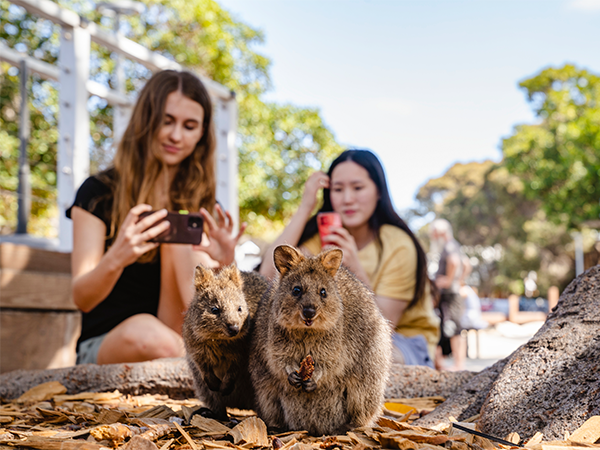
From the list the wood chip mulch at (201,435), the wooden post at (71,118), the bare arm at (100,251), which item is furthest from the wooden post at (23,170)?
the wood chip mulch at (201,435)

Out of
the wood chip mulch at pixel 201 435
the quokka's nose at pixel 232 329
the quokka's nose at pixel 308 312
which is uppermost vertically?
the quokka's nose at pixel 308 312

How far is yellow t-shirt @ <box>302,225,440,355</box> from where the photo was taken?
3.95 meters

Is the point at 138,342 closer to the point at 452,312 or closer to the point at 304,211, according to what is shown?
the point at 304,211

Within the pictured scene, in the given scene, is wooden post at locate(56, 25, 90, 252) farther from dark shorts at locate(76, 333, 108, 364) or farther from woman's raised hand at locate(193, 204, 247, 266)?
woman's raised hand at locate(193, 204, 247, 266)

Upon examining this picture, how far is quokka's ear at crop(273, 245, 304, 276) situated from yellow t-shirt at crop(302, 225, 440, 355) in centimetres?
199

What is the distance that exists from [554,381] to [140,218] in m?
2.40

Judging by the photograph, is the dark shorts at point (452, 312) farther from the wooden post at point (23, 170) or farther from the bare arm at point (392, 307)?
the wooden post at point (23, 170)

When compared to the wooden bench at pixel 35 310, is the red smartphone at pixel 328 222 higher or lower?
higher

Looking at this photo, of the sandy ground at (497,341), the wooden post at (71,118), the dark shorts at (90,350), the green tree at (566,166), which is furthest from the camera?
the green tree at (566,166)

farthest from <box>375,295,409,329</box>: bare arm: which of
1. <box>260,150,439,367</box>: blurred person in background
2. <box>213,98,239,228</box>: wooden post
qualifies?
<box>213,98,239,228</box>: wooden post

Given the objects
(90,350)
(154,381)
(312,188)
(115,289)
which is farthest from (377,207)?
(90,350)

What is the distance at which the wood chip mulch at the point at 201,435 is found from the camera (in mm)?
1712

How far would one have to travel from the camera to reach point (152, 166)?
3.82 meters

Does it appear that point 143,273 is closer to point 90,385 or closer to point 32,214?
point 90,385
